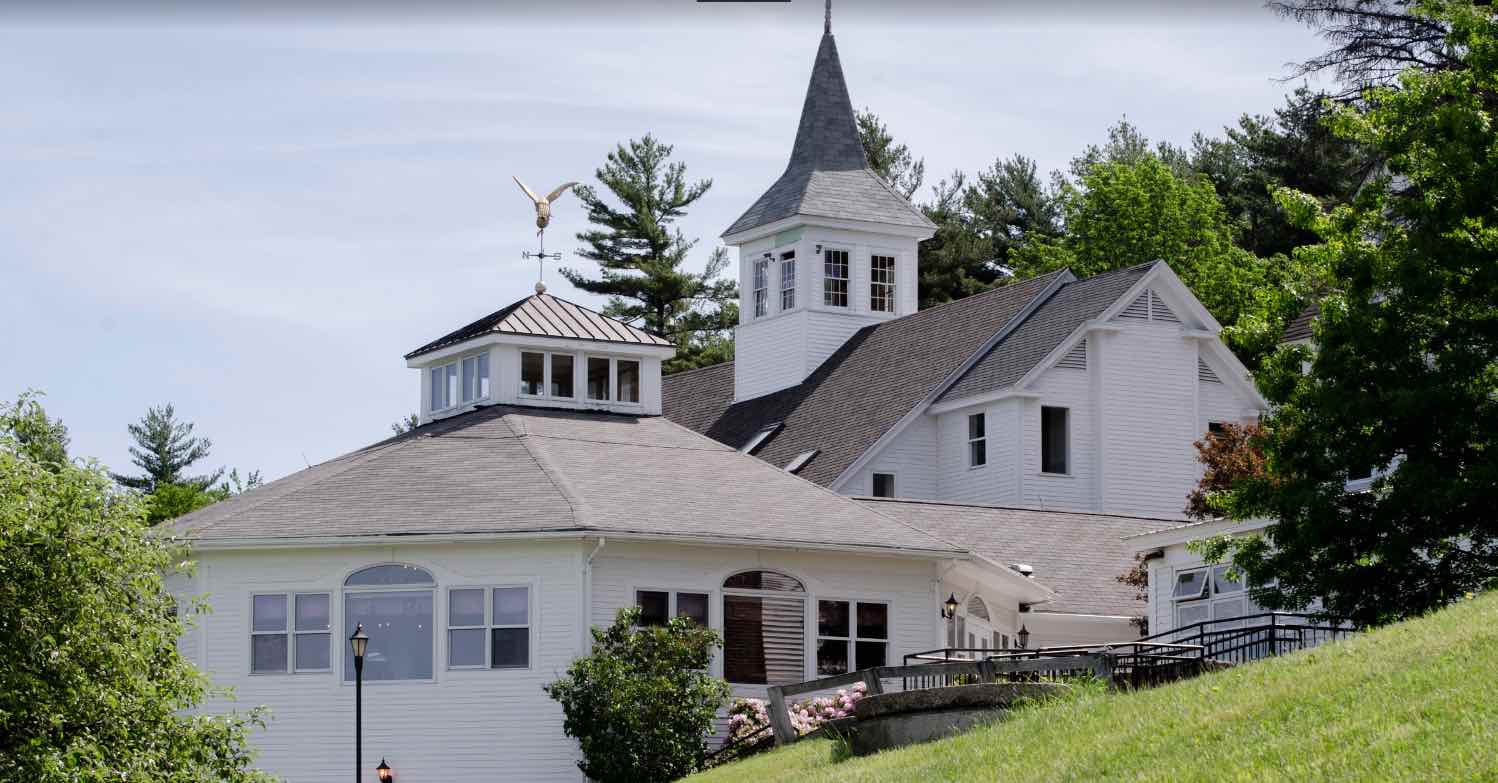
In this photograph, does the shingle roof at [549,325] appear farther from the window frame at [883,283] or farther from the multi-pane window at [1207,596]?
the window frame at [883,283]

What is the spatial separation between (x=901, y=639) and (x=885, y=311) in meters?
23.4

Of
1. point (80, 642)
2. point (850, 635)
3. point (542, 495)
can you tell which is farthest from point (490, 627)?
point (80, 642)

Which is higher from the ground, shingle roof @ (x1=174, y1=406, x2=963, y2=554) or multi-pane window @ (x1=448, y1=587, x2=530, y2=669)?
shingle roof @ (x1=174, y1=406, x2=963, y2=554)

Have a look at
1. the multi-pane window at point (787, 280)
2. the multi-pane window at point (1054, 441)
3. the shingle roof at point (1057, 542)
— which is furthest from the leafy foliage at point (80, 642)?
the multi-pane window at point (787, 280)

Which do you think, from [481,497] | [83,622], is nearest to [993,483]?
[481,497]

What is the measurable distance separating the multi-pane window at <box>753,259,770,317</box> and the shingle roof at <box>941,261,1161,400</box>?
9.89 m

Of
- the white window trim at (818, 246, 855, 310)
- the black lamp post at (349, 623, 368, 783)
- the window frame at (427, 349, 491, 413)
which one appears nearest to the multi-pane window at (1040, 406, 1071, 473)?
the white window trim at (818, 246, 855, 310)

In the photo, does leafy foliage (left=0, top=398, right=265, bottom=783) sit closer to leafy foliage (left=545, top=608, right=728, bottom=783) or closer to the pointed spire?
leafy foliage (left=545, top=608, right=728, bottom=783)

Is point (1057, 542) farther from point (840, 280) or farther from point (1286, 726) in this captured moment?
point (1286, 726)

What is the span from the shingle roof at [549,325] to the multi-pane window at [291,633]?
9.10m

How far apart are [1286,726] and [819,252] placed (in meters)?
40.3

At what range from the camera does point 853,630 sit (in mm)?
38875

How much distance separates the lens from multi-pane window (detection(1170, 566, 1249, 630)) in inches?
1518

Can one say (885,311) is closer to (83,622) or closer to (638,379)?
(638,379)
